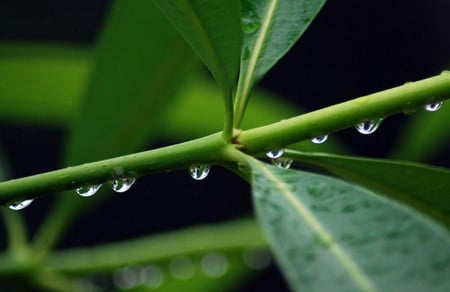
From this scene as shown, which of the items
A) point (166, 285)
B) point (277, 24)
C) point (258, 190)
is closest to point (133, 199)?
point (166, 285)

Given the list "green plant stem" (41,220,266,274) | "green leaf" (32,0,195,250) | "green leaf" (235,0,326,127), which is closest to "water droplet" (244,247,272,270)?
"green plant stem" (41,220,266,274)

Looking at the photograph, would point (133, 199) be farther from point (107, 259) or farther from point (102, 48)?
point (102, 48)

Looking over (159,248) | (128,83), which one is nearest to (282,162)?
(128,83)

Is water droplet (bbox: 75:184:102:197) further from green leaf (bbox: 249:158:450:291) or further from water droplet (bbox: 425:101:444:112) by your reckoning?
water droplet (bbox: 425:101:444:112)

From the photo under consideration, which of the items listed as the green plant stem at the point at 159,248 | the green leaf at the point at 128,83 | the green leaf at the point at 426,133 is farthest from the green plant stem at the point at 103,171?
the green leaf at the point at 426,133

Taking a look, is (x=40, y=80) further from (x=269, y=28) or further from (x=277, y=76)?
(x=277, y=76)

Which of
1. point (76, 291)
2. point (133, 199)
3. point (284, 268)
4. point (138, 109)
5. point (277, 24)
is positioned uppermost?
point (133, 199)
